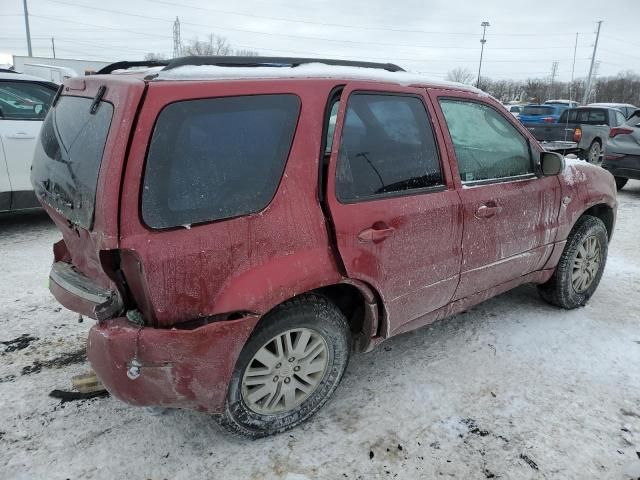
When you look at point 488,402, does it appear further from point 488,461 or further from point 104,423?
point 104,423

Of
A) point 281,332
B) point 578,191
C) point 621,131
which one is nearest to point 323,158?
point 281,332

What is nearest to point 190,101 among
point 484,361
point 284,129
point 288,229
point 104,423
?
point 284,129

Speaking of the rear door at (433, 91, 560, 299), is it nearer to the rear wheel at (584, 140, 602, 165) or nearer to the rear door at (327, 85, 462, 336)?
the rear door at (327, 85, 462, 336)

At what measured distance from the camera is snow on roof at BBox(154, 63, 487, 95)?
2137 millimetres

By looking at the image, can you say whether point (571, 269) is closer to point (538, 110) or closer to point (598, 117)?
point (598, 117)

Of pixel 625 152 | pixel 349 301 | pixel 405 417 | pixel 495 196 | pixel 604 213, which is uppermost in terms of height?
pixel 495 196

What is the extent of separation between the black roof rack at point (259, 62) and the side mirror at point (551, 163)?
1191 mm

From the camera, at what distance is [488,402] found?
2.80 m

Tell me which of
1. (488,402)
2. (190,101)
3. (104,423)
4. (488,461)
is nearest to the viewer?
(190,101)

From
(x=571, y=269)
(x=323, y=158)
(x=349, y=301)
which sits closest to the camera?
(x=323, y=158)

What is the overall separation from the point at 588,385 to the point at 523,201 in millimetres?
1191

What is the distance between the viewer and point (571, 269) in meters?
3.88

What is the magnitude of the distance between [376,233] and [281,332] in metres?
0.67

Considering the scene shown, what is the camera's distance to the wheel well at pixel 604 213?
410 cm
